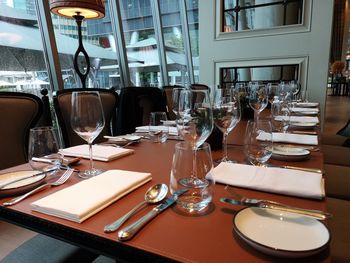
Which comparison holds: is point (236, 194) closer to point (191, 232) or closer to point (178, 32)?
point (191, 232)

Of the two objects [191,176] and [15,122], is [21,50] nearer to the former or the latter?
[15,122]

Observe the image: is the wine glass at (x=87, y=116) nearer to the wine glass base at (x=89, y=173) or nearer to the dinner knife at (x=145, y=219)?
the wine glass base at (x=89, y=173)

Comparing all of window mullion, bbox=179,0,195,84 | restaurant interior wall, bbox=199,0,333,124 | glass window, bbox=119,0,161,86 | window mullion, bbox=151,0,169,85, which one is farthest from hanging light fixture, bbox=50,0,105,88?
window mullion, bbox=179,0,195,84

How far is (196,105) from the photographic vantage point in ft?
3.28

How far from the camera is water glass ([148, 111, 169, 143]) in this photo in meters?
1.37

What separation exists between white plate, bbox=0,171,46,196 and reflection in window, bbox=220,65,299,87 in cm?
424

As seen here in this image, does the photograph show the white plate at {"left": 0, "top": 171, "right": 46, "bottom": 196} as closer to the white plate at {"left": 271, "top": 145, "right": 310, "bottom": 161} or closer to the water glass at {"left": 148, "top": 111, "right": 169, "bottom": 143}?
the water glass at {"left": 148, "top": 111, "right": 169, "bottom": 143}

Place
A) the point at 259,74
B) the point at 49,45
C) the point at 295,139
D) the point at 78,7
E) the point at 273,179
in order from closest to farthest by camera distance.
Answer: the point at 273,179 < the point at 295,139 < the point at 78,7 < the point at 49,45 < the point at 259,74

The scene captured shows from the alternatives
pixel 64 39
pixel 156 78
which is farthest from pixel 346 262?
pixel 156 78

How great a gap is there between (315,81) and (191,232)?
14.0 feet

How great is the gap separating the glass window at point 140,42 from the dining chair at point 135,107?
6.94ft

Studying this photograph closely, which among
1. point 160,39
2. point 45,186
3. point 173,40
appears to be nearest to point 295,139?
point 45,186

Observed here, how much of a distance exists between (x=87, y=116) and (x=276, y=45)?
13.4 feet

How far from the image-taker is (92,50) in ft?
13.1
